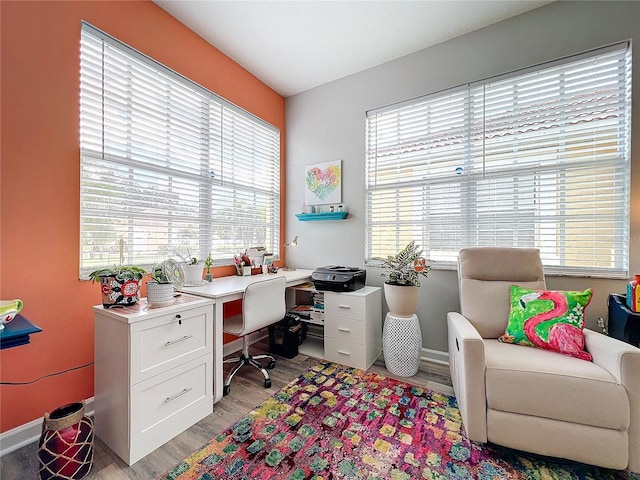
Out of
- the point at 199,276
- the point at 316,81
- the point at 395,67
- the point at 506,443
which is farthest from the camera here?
the point at 316,81

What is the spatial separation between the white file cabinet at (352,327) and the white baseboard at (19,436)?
1884 millimetres

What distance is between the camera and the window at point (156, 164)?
1.70 metres

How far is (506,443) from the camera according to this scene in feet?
4.23

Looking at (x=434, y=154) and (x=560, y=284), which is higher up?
(x=434, y=154)

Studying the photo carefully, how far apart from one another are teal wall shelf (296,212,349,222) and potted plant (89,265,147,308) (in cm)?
A: 179

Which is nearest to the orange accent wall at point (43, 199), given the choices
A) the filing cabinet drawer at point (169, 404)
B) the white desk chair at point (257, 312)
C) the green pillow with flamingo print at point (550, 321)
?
the filing cabinet drawer at point (169, 404)

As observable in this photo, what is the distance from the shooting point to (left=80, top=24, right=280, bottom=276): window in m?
1.70

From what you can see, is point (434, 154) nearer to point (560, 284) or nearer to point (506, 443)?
point (560, 284)

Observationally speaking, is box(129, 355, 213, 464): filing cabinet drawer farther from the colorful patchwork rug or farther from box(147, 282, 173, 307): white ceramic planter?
box(147, 282, 173, 307): white ceramic planter

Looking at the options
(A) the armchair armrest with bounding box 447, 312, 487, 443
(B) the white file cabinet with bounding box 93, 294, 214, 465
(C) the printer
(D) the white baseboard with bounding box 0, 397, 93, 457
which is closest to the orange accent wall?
(D) the white baseboard with bounding box 0, 397, 93, 457

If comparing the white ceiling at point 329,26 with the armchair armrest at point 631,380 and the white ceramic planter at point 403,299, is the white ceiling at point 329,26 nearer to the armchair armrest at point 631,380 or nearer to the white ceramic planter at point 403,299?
the white ceramic planter at point 403,299

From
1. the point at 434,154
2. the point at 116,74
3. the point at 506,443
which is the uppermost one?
the point at 116,74

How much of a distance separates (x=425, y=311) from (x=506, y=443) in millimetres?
1200

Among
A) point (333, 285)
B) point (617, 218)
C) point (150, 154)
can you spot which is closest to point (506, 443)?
point (333, 285)
